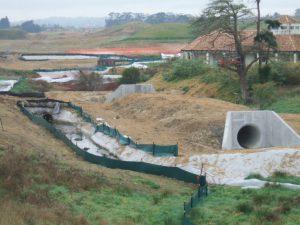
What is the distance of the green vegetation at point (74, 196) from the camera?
17.8 metres

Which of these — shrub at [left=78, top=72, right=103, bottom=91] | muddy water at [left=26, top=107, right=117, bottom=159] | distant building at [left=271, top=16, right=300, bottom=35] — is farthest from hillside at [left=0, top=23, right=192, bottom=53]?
muddy water at [left=26, top=107, right=117, bottom=159]

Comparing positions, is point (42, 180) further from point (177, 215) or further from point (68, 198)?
point (177, 215)

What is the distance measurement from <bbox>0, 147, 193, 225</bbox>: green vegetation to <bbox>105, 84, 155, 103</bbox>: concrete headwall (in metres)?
23.3

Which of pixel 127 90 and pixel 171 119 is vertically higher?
pixel 171 119

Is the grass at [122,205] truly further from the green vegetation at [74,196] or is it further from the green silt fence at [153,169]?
the green silt fence at [153,169]

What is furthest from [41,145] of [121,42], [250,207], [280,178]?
[121,42]

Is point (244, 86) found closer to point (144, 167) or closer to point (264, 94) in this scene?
point (264, 94)

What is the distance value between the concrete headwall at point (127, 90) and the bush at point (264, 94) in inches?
402

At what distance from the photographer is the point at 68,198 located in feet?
67.4

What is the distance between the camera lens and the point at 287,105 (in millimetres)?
41625

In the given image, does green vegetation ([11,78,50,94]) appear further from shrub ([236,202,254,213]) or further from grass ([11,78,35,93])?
shrub ([236,202,254,213])

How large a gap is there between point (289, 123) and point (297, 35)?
2361cm

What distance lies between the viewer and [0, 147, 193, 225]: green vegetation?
17828 millimetres

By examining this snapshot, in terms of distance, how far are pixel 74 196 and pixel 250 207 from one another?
6.02m
